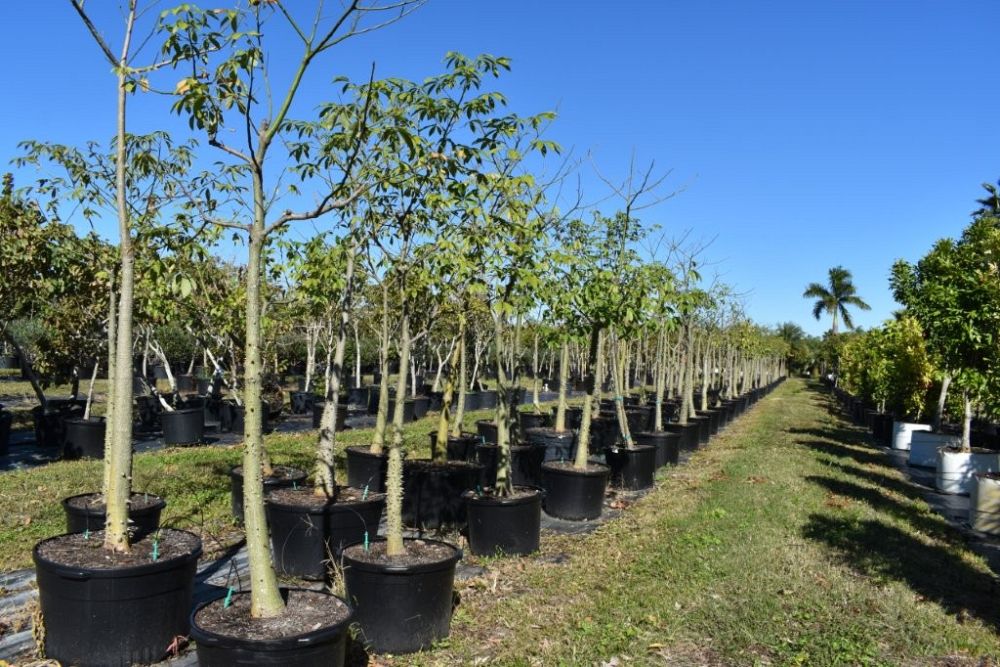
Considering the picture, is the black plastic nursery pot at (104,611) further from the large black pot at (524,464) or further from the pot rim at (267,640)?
the large black pot at (524,464)

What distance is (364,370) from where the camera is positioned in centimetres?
3738

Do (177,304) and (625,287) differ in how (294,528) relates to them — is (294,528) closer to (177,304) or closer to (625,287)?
(625,287)

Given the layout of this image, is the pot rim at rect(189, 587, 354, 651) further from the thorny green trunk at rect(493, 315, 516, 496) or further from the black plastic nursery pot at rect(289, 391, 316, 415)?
the black plastic nursery pot at rect(289, 391, 316, 415)

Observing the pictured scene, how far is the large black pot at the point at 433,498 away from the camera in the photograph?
734cm

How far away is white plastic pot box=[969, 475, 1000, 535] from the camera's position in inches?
324

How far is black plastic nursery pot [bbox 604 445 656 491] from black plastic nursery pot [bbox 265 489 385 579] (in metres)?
5.01

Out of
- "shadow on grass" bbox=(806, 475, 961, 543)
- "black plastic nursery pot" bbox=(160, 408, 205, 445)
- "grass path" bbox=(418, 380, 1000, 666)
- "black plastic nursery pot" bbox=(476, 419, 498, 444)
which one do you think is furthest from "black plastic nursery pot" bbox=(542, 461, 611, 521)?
"black plastic nursery pot" bbox=(160, 408, 205, 445)

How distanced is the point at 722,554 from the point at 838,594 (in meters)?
1.08

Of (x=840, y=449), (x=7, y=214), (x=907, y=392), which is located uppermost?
(x=7, y=214)

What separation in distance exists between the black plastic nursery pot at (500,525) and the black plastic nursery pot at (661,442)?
575cm

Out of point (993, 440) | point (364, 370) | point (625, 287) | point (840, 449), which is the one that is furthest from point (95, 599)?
point (364, 370)

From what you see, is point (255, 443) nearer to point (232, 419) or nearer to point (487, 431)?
point (487, 431)

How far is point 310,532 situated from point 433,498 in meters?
1.95

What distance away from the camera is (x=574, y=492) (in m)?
8.01
